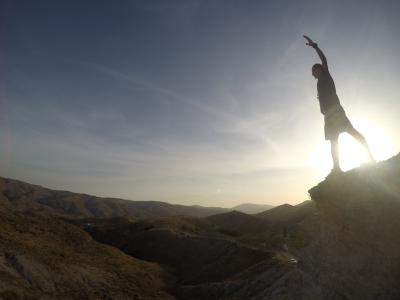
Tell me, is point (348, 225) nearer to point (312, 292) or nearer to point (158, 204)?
point (312, 292)

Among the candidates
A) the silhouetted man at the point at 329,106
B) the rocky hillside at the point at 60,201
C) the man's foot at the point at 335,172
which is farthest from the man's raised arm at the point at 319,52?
the rocky hillside at the point at 60,201

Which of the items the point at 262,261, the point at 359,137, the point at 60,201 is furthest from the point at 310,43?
the point at 60,201

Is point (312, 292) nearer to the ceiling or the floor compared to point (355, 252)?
nearer to the floor

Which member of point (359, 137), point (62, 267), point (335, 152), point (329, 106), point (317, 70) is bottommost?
point (62, 267)

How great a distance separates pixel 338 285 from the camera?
29.8ft

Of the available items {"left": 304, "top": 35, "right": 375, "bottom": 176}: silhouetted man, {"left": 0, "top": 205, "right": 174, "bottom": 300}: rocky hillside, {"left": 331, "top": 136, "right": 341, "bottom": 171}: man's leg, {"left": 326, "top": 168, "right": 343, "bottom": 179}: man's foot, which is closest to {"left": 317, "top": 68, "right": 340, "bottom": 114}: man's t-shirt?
{"left": 304, "top": 35, "right": 375, "bottom": 176}: silhouetted man

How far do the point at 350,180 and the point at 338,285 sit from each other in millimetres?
2927

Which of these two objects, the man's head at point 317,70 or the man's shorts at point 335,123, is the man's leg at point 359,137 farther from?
the man's head at point 317,70

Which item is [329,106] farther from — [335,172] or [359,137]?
[335,172]

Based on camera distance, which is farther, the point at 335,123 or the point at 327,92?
the point at 327,92

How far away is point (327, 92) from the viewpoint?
7.60 metres

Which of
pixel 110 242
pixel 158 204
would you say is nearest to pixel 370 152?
pixel 110 242

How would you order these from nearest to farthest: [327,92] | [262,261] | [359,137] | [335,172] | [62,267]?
[359,137] → [327,92] → [335,172] → [62,267] → [262,261]

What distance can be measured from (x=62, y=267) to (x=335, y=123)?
10.5 meters
